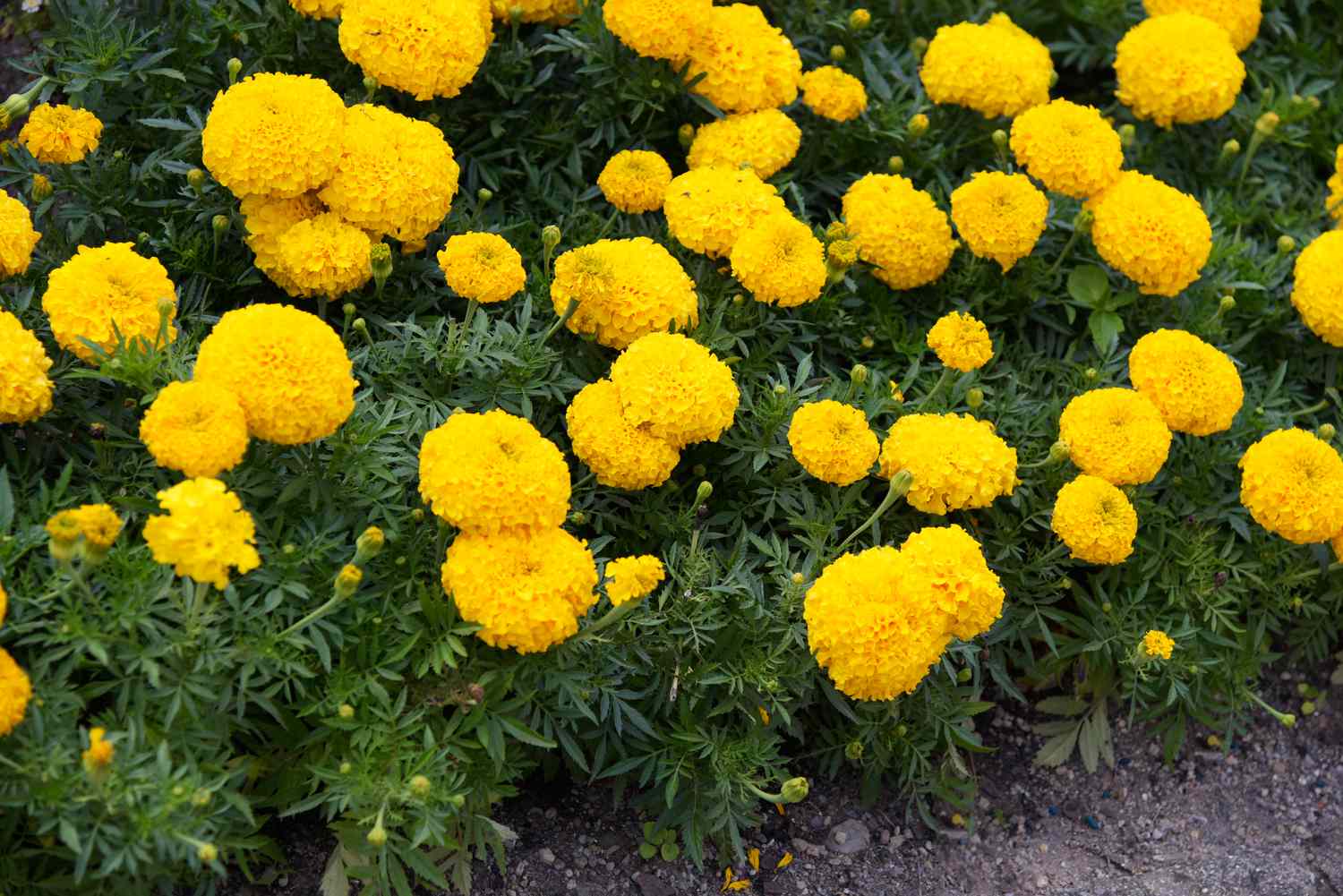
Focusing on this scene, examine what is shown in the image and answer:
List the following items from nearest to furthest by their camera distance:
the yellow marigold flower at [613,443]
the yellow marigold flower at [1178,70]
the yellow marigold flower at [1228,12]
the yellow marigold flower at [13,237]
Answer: the yellow marigold flower at [13,237], the yellow marigold flower at [613,443], the yellow marigold flower at [1178,70], the yellow marigold flower at [1228,12]

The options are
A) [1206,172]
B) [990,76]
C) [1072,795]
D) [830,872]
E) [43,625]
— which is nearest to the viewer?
[43,625]

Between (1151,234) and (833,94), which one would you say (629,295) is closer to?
(833,94)

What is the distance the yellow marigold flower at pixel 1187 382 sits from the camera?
3.80m

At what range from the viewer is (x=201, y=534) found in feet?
8.67

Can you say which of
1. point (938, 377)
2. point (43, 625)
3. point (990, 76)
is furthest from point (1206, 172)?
point (43, 625)

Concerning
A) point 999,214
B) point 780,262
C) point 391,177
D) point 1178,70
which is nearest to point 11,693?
point 391,177

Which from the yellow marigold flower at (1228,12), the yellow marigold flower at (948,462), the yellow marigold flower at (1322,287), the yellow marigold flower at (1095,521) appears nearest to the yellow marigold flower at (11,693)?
the yellow marigold flower at (948,462)

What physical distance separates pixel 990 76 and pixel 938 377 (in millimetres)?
1067

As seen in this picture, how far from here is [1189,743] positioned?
425 cm

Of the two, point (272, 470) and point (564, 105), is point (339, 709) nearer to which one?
point (272, 470)

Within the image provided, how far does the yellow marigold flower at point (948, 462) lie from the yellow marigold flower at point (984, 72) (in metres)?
1.43

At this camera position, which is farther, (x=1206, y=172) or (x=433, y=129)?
(x=1206, y=172)

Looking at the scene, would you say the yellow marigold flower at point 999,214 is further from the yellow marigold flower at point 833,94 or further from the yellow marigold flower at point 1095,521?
the yellow marigold flower at point 1095,521

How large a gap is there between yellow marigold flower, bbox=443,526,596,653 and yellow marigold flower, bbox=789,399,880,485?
72 centimetres
